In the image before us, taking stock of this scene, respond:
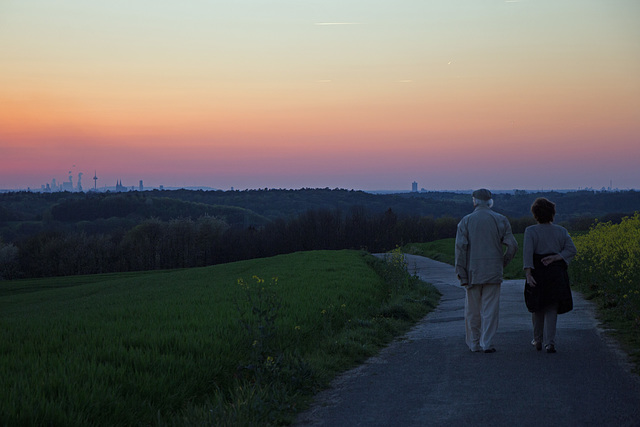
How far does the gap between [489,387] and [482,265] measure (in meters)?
2.58

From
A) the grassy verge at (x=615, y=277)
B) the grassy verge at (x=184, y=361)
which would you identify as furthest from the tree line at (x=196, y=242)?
the grassy verge at (x=184, y=361)

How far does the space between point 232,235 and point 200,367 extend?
10146 cm

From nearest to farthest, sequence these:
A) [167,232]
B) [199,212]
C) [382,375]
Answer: [382,375] < [167,232] < [199,212]

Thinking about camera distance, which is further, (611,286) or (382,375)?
(611,286)

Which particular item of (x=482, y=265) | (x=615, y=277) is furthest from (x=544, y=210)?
(x=615, y=277)

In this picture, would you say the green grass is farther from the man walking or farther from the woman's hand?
the woman's hand

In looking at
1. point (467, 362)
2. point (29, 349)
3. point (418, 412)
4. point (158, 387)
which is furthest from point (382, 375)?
point (29, 349)

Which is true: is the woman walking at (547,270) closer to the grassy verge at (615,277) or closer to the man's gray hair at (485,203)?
the man's gray hair at (485,203)

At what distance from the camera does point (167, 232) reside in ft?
346

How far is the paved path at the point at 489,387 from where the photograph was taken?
566 centimetres

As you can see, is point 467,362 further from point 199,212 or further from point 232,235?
point 199,212

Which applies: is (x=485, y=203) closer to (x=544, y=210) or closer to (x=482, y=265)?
(x=544, y=210)

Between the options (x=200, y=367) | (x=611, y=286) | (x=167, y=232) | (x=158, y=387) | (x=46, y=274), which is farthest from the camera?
(x=167, y=232)

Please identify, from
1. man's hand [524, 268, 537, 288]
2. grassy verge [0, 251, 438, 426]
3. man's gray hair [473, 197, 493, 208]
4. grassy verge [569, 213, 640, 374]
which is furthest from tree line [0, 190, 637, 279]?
man's hand [524, 268, 537, 288]
